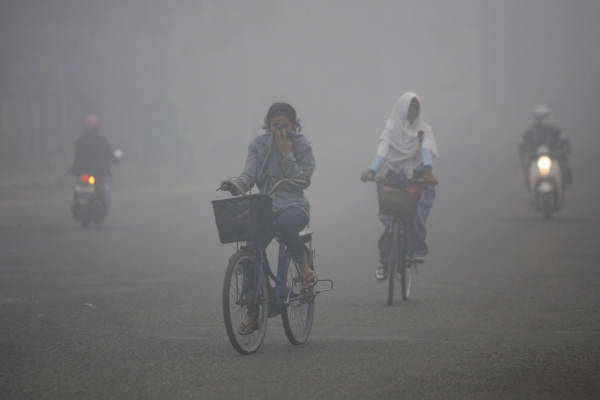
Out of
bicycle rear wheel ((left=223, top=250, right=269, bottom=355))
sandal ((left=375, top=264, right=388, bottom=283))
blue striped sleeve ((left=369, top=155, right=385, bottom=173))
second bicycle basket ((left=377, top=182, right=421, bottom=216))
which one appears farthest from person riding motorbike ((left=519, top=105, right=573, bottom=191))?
bicycle rear wheel ((left=223, top=250, right=269, bottom=355))

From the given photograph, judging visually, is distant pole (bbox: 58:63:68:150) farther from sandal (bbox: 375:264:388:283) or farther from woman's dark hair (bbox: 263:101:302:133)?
woman's dark hair (bbox: 263:101:302:133)

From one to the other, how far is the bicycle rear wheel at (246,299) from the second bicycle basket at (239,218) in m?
0.14

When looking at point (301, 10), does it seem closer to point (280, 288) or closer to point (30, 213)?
point (30, 213)

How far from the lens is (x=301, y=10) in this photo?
165 feet

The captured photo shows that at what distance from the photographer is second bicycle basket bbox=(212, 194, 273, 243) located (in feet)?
17.7

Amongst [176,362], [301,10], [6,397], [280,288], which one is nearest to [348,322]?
[280,288]

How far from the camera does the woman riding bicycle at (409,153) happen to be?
8750 millimetres

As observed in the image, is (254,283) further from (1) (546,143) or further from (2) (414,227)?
(1) (546,143)

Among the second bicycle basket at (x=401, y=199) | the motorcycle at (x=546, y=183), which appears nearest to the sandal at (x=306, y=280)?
the second bicycle basket at (x=401, y=199)

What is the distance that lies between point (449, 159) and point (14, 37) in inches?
725

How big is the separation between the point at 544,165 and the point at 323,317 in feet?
30.5

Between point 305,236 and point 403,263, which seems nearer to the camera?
point 305,236

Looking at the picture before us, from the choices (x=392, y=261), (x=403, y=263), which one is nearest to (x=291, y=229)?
(x=392, y=261)

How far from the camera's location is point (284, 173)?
604cm
